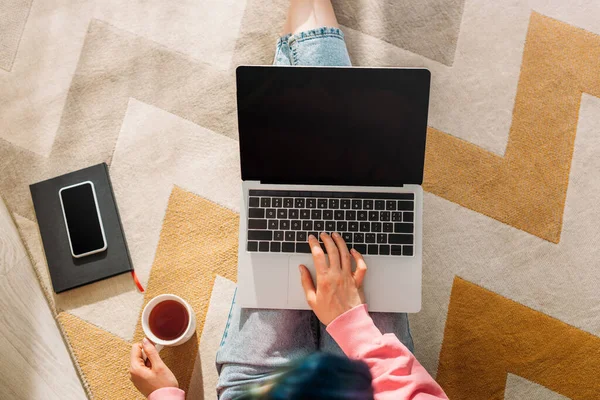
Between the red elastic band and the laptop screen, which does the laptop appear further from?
the red elastic band

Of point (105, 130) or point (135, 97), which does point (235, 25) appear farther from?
point (105, 130)

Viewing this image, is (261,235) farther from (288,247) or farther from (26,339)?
→ (26,339)

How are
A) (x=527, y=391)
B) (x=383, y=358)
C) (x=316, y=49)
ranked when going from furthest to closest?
(x=527, y=391)
(x=316, y=49)
(x=383, y=358)

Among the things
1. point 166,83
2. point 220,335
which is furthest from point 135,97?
point 220,335

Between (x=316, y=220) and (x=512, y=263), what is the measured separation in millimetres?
661

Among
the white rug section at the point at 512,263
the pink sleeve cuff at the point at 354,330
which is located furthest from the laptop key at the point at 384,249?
the white rug section at the point at 512,263

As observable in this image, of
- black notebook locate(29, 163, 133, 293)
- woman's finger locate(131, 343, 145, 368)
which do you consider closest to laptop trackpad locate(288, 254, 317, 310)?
woman's finger locate(131, 343, 145, 368)

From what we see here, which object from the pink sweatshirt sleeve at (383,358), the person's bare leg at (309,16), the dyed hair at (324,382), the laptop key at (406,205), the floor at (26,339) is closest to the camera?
the dyed hair at (324,382)

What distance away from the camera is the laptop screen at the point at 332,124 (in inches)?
36.5

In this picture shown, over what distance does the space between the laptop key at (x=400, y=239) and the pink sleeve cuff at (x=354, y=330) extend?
0.14 m

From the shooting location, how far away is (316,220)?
1.00 meters

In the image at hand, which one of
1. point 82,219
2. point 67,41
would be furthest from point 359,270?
point 67,41

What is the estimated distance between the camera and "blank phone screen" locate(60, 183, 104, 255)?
4.25ft

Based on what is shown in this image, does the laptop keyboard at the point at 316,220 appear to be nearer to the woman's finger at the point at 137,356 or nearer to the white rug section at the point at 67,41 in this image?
the woman's finger at the point at 137,356
